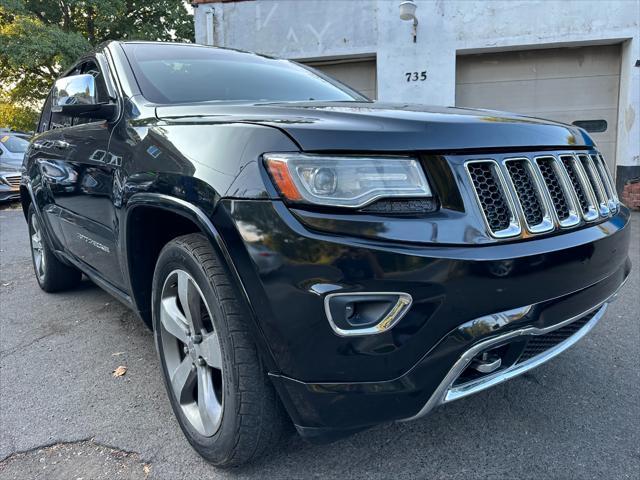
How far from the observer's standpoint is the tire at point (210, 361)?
160 cm

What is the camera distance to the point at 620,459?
6.12 ft

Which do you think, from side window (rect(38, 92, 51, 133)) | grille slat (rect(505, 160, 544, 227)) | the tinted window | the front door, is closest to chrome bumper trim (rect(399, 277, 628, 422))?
grille slat (rect(505, 160, 544, 227))

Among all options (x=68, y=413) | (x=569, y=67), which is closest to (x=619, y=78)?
(x=569, y=67)

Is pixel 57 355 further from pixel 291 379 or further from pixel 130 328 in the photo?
pixel 291 379

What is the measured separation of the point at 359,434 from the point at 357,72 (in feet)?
26.8

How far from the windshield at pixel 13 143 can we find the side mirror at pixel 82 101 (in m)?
10.3

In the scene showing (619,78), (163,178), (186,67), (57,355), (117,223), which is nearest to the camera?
(163,178)

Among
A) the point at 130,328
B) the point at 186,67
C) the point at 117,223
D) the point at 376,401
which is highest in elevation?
the point at 186,67

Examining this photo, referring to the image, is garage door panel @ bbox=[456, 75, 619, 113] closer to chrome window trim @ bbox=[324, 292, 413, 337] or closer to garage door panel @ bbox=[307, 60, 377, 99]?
garage door panel @ bbox=[307, 60, 377, 99]

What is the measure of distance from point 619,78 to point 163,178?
30.0 ft

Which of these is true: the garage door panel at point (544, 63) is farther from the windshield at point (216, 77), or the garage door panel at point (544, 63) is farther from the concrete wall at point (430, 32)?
the windshield at point (216, 77)

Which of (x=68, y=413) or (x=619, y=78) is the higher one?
(x=619, y=78)

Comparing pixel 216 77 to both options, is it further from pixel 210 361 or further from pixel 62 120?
pixel 210 361

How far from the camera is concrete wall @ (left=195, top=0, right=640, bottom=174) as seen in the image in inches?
318
